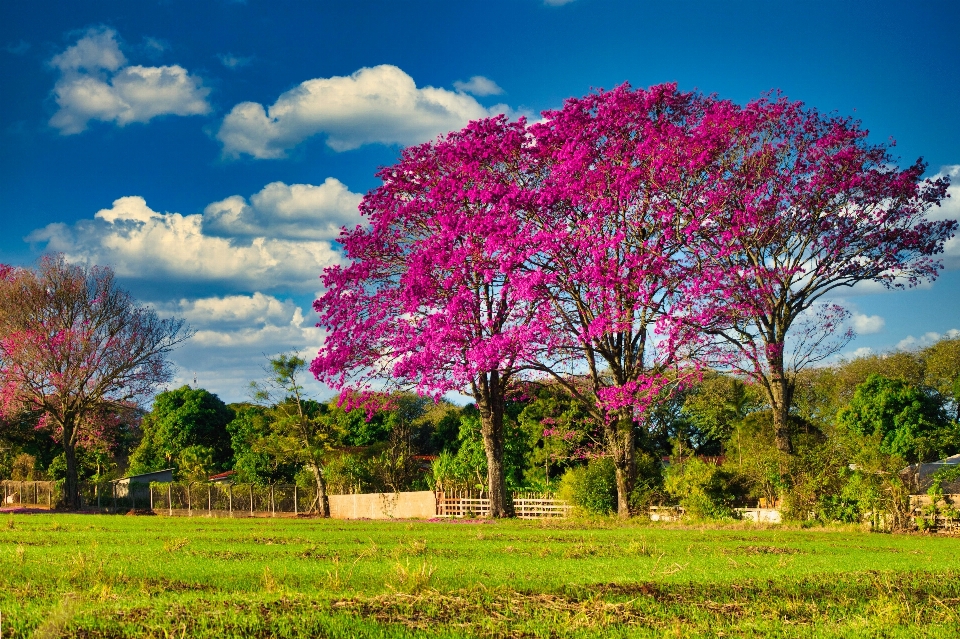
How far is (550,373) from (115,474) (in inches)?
1645

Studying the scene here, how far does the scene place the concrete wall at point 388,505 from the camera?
127ft

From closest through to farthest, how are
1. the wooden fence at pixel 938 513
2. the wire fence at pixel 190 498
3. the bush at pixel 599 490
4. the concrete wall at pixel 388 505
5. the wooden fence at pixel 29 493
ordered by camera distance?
1. the wooden fence at pixel 938 513
2. the bush at pixel 599 490
3. the concrete wall at pixel 388 505
4. the wire fence at pixel 190 498
5. the wooden fence at pixel 29 493

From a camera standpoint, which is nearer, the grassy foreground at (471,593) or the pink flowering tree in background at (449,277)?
the grassy foreground at (471,593)

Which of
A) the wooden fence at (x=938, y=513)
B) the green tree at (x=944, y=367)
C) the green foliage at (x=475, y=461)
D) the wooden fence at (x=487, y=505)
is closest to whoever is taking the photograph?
the wooden fence at (x=938, y=513)

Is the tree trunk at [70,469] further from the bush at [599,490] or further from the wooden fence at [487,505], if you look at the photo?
the bush at [599,490]

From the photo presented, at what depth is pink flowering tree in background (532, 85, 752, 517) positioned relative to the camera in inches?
1025

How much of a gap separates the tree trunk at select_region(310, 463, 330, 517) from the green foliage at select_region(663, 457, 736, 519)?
71.0 ft

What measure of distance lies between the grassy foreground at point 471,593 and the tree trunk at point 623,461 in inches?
510

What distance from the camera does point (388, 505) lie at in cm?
4059

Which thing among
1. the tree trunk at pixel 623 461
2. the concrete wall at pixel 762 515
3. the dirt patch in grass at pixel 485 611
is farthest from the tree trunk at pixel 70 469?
the dirt patch in grass at pixel 485 611

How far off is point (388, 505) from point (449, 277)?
16049 mm

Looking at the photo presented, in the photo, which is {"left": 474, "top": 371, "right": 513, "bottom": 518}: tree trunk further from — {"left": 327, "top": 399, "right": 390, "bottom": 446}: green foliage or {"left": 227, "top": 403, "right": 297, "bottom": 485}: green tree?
{"left": 227, "top": 403, "right": 297, "bottom": 485}: green tree

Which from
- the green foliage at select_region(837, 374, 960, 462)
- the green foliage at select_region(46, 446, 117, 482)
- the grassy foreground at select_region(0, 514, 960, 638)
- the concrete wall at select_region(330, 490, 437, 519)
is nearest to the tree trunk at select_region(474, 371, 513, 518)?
the concrete wall at select_region(330, 490, 437, 519)

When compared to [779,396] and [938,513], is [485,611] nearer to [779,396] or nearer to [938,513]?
[938,513]
